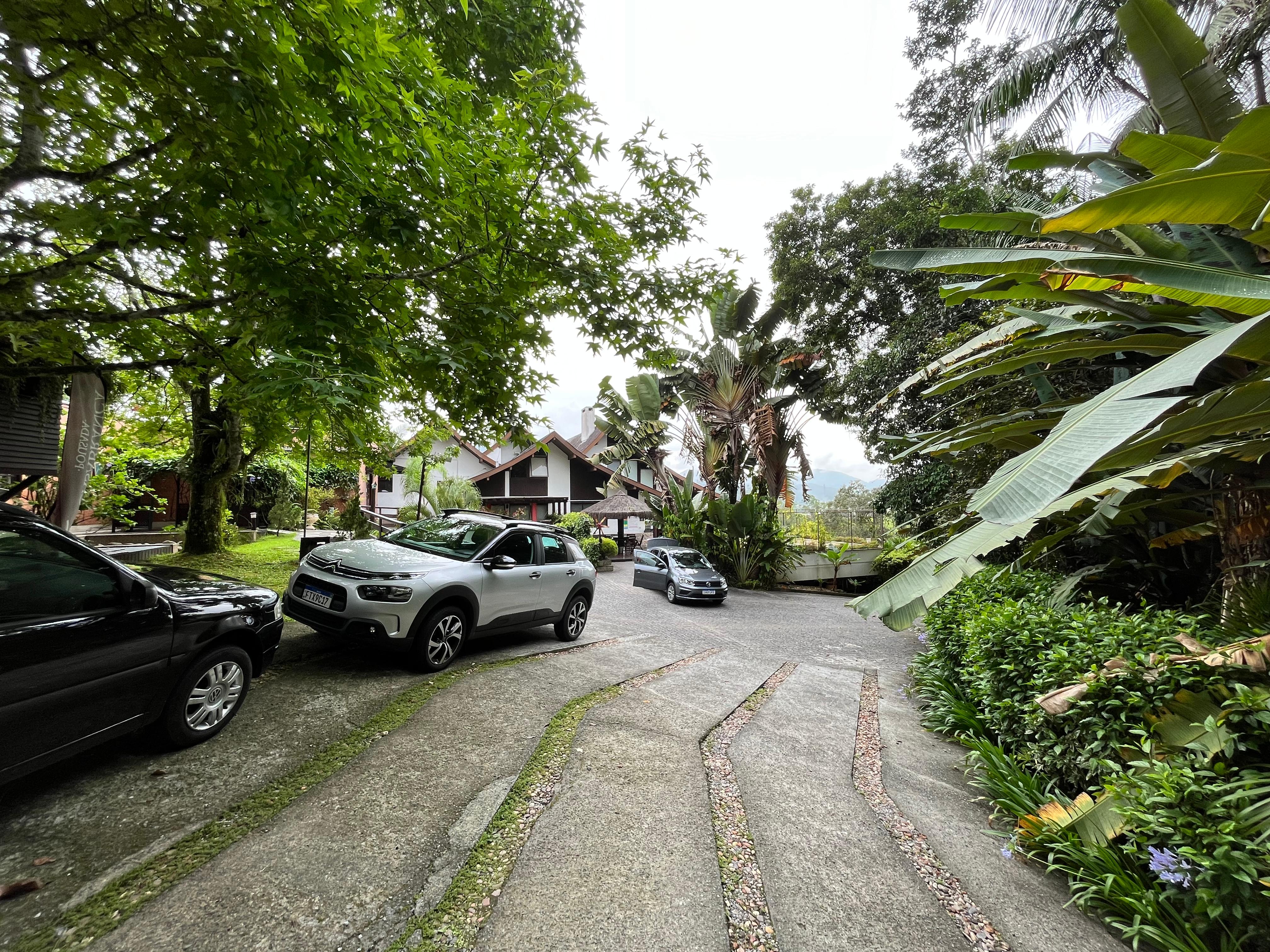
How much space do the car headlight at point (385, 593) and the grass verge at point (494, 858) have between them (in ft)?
6.17

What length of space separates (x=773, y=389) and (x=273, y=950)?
53.7ft

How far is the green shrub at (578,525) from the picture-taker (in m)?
20.1

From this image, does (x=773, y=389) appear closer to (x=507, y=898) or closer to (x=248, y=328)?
(x=248, y=328)

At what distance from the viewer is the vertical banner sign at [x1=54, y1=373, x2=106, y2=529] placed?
605 cm

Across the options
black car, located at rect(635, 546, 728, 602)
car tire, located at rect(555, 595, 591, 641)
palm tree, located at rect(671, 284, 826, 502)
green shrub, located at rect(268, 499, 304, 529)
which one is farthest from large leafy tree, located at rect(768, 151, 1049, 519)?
green shrub, located at rect(268, 499, 304, 529)

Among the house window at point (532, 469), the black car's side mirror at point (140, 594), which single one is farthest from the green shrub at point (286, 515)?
the black car's side mirror at point (140, 594)

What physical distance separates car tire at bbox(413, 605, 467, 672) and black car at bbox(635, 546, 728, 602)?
786 cm

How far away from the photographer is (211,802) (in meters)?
2.73

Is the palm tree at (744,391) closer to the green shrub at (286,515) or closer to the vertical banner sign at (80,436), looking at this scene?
the vertical banner sign at (80,436)

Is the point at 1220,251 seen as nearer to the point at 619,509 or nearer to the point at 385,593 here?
the point at 385,593

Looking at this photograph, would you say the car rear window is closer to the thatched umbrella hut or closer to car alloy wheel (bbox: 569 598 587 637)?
car alloy wheel (bbox: 569 598 587 637)

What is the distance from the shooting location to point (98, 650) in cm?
264

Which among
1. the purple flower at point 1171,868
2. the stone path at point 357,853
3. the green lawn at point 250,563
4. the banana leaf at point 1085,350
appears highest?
the banana leaf at point 1085,350

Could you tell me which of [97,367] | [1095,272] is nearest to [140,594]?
[97,367]
